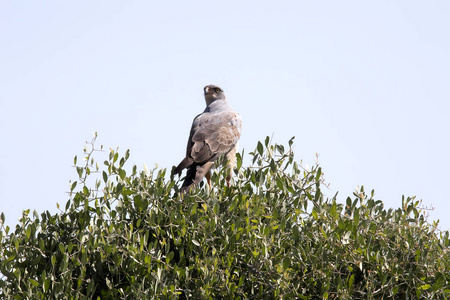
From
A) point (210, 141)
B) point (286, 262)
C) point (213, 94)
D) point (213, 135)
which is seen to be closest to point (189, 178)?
point (210, 141)

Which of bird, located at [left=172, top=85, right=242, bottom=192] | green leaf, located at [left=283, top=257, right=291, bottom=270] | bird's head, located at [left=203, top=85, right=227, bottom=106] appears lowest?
green leaf, located at [left=283, top=257, right=291, bottom=270]

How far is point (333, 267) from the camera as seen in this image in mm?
4820

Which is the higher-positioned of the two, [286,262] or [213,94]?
[213,94]

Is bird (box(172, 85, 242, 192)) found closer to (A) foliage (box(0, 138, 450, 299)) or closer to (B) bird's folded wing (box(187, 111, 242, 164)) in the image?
(B) bird's folded wing (box(187, 111, 242, 164))

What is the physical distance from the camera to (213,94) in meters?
10.1

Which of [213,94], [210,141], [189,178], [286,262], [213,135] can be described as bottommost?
[286,262]

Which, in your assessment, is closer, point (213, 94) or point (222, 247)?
point (222, 247)

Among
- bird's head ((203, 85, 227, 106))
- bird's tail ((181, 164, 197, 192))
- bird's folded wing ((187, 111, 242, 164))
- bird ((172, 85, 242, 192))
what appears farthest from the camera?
bird's head ((203, 85, 227, 106))

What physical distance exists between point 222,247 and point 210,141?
3.13 metres

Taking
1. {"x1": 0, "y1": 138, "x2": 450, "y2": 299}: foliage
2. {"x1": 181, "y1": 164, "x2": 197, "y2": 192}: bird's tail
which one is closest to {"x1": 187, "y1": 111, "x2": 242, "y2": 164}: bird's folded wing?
{"x1": 181, "y1": 164, "x2": 197, "y2": 192}: bird's tail

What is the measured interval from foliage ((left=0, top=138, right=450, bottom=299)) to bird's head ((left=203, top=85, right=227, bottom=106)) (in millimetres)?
4659

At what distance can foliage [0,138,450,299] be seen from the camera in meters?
4.77

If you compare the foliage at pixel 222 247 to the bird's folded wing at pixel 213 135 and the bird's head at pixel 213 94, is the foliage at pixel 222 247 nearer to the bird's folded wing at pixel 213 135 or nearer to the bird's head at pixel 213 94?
the bird's folded wing at pixel 213 135

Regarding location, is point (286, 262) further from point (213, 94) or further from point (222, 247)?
point (213, 94)
